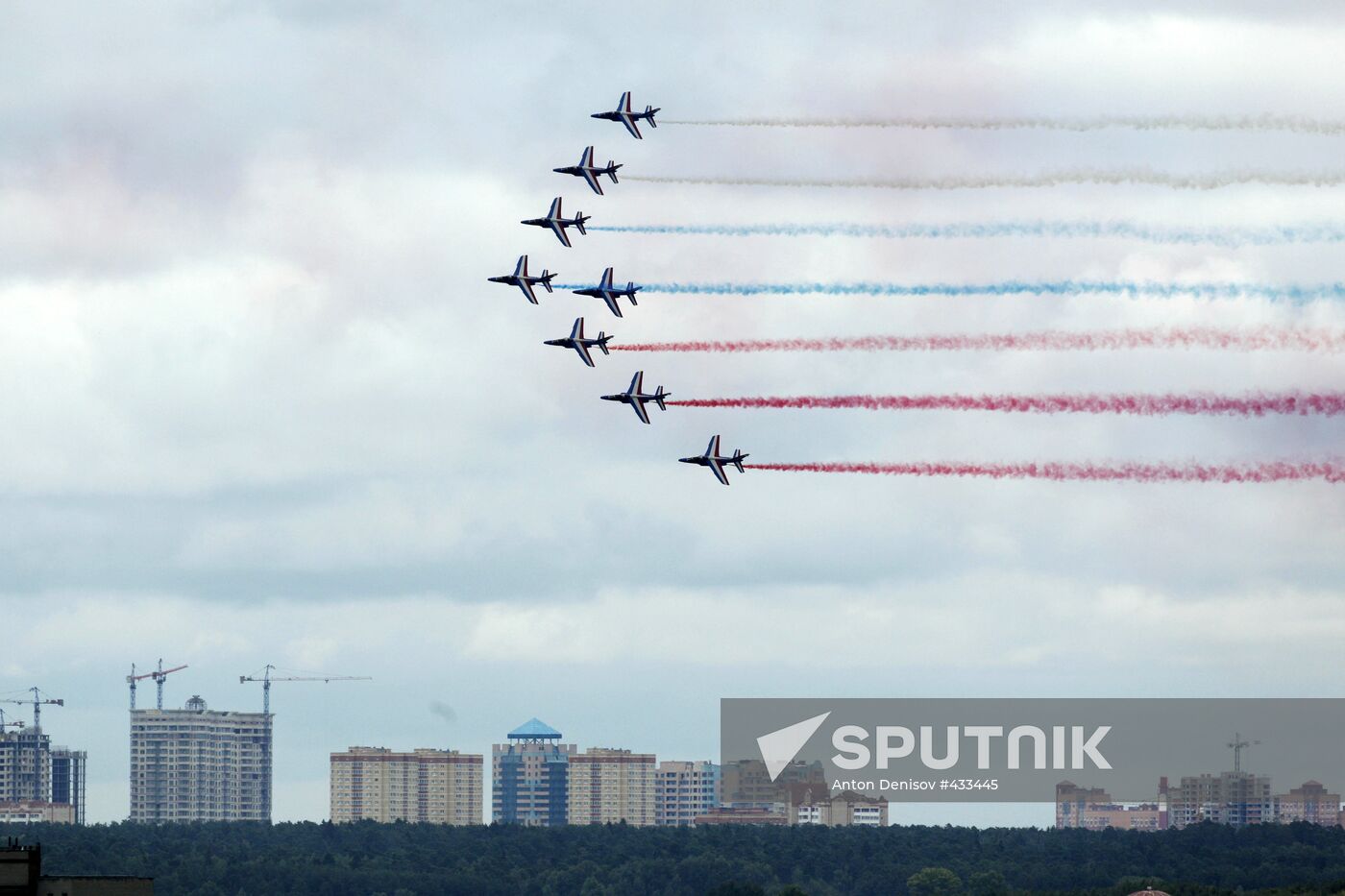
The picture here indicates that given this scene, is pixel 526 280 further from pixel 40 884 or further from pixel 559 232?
pixel 40 884

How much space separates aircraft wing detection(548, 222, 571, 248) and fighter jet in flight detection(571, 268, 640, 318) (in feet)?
22.7

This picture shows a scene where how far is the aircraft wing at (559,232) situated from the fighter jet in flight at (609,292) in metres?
6.91

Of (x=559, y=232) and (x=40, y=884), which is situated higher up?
(x=559, y=232)

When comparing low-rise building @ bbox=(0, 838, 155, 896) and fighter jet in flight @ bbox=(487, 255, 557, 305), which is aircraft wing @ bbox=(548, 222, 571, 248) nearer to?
fighter jet in flight @ bbox=(487, 255, 557, 305)

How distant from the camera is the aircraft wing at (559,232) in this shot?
178 metres

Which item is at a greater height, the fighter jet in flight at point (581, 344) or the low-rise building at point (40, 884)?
the fighter jet in flight at point (581, 344)

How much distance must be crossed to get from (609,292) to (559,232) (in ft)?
29.3

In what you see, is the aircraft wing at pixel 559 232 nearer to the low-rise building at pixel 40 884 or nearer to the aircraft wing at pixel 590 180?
the aircraft wing at pixel 590 180

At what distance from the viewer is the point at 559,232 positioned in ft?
586

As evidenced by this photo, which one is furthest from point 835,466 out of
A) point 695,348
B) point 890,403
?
point 695,348

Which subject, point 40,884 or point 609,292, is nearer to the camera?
point 40,884

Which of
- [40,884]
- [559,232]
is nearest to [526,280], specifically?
[559,232]

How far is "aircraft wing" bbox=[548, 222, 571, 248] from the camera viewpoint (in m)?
178

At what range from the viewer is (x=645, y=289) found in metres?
160
